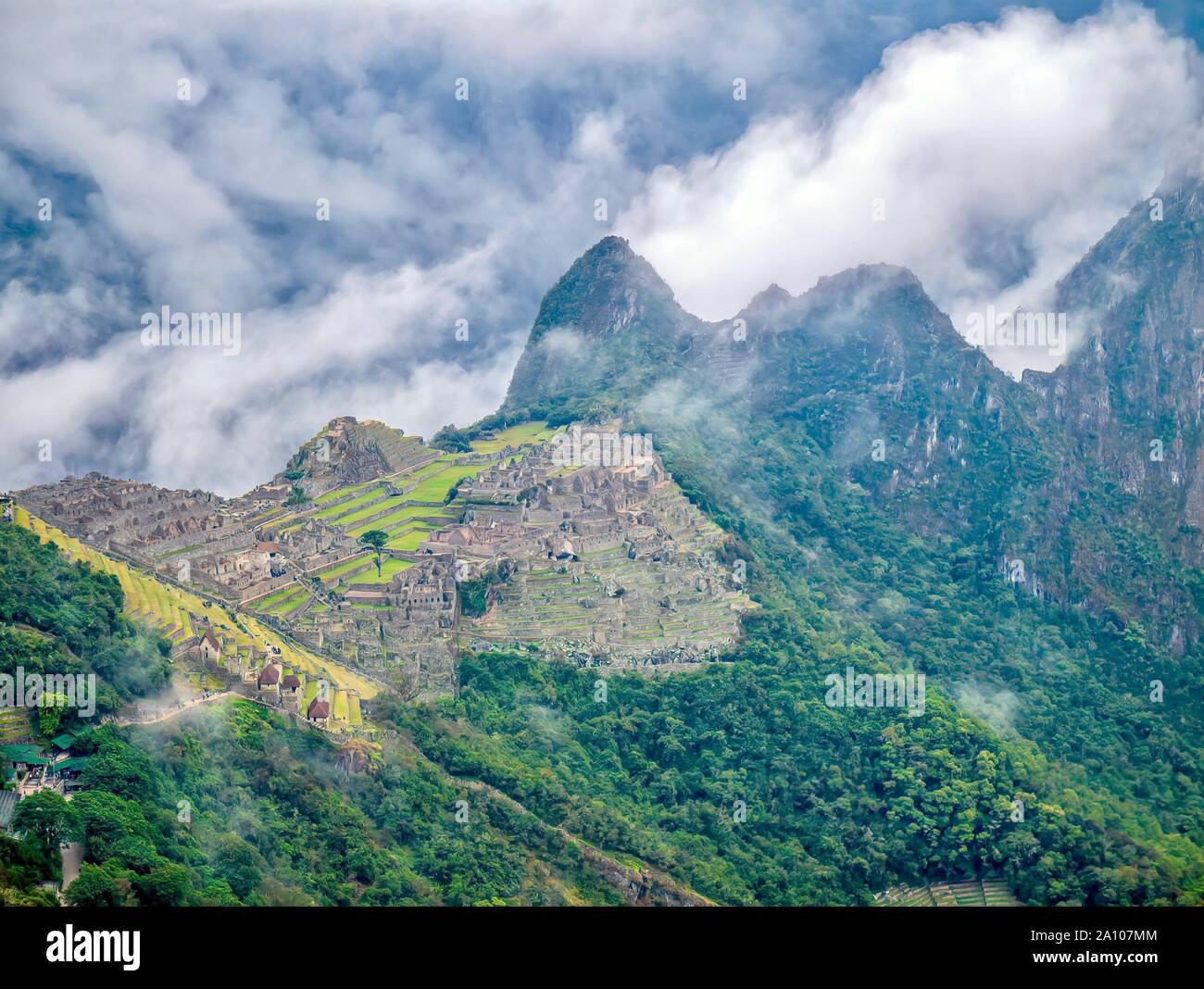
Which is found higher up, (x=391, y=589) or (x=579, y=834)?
(x=391, y=589)

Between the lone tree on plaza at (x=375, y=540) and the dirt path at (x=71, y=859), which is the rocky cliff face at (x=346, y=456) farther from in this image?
the dirt path at (x=71, y=859)

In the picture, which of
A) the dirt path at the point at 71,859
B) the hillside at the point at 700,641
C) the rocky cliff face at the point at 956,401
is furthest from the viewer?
the rocky cliff face at the point at 956,401

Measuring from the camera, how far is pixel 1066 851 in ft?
117

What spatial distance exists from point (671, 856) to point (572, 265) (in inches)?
1946

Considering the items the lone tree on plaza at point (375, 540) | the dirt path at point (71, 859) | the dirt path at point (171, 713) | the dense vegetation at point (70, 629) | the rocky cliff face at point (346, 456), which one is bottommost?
the dirt path at point (71, 859)

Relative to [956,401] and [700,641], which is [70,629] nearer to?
[700,641]

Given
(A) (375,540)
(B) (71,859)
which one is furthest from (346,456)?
(B) (71,859)

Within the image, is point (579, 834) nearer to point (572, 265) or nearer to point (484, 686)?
point (484, 686)

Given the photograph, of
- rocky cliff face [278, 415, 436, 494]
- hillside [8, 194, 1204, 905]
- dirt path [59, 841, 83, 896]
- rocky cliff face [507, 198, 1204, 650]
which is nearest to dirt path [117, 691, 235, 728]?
hillside [8, 194, 1204, 905]

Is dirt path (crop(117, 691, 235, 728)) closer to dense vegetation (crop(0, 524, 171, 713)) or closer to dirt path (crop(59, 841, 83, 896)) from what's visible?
dense vegetation (crop(0, 524, 171, 713))

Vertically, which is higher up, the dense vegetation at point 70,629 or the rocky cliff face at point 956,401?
the rocky cliff face at point 956,401

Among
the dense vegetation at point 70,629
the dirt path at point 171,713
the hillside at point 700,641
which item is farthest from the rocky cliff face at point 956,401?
the dirt path at point 171,713

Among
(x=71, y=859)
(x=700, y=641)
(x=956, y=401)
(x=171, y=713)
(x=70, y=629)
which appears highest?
(x=956, y=401)
